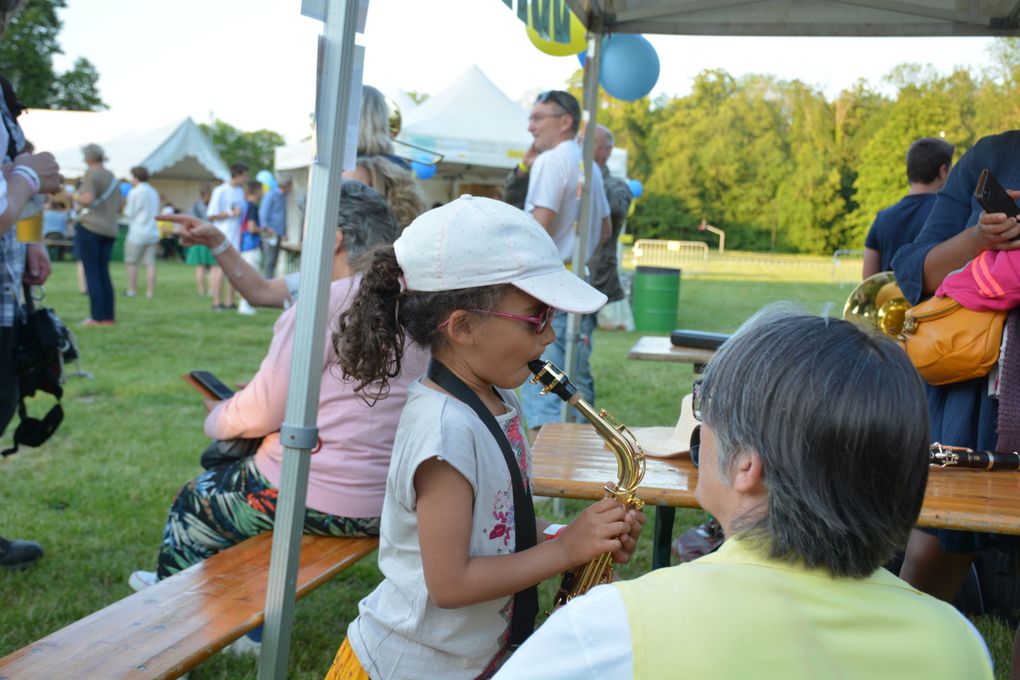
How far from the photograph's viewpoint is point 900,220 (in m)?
5.67

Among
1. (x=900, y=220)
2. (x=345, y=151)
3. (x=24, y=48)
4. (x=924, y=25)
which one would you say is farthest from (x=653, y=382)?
(x=24, y=48)

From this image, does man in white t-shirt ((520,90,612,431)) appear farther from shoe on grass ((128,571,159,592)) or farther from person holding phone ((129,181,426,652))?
shoe on grass ((128,571,159,592))

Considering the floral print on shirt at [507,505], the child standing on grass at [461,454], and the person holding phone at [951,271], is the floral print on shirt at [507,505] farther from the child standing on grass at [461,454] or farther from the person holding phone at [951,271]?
the person holding phone at [951,271]

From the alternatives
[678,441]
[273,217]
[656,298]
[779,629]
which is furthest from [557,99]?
[273,217]

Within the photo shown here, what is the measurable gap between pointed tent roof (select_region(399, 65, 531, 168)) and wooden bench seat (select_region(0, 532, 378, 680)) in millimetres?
11725

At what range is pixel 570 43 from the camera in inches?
181

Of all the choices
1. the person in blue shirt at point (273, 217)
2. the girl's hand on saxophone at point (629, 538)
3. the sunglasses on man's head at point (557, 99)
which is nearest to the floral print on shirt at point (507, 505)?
the girl's hand on saxophone at point (629, 538)

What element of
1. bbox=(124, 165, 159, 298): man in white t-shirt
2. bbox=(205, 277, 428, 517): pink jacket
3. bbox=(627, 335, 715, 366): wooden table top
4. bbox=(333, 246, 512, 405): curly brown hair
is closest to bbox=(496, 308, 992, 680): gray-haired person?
bbox=(333, 246, 512, 405): curly brown hair

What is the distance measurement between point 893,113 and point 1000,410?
31415 mm

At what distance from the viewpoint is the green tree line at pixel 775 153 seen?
100 feet

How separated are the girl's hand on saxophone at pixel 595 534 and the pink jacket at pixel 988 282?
1.39 metres

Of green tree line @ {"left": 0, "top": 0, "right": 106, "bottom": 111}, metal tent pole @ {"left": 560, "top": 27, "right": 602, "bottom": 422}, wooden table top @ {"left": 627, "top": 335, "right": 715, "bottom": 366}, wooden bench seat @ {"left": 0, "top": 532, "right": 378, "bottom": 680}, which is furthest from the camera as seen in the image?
green tree line @ {"left": 0, "top": 0, "right": 106, "bottom": 111}

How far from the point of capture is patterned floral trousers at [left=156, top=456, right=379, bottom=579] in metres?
2.98

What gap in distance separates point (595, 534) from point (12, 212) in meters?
2.19
